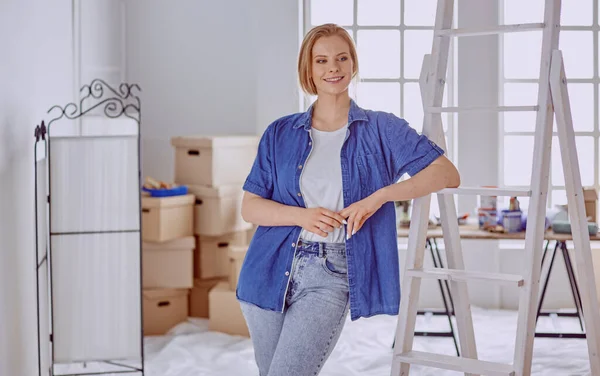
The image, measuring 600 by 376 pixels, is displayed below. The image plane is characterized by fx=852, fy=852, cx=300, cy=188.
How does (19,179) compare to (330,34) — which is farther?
(19,179)

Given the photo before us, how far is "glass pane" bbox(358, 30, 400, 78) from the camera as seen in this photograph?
20.2 ft

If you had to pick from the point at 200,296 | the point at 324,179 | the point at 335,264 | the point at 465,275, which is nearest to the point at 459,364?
the point at 465,275

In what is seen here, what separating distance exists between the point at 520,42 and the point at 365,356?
8.69ft

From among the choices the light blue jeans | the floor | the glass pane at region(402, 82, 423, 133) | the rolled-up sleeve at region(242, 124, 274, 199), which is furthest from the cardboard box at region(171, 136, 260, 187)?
the light blue jeans

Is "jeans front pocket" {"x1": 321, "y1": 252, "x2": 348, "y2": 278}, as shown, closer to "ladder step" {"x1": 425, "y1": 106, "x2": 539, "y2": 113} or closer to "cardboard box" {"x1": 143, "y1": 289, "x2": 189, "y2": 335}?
"ladder step" {"x1": 425, "y1": 106, "x2": 539, "y2": 113}

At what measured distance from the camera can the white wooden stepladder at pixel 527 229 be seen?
3.04 metres

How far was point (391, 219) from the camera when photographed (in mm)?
2633

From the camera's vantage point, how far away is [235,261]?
5281 millimetres

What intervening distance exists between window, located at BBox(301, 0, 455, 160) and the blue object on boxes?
3.97 feet

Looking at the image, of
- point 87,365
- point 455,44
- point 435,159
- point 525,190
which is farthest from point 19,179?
point 455,44

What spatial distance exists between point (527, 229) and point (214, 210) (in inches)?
108

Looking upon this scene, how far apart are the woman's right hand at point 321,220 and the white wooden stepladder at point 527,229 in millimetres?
771

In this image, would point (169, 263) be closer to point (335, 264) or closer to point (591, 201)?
point (591, 201)

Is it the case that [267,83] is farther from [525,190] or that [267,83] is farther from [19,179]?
[525,190]
